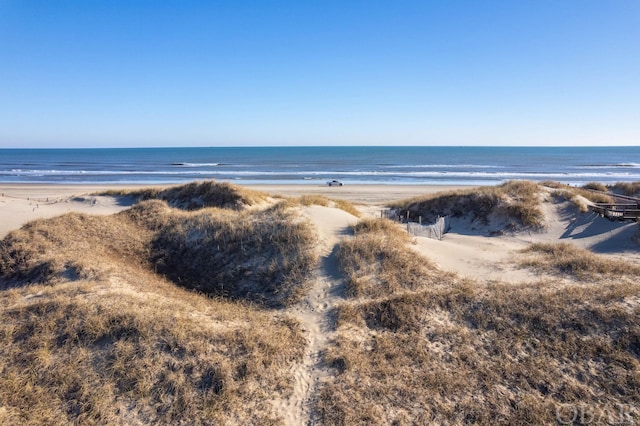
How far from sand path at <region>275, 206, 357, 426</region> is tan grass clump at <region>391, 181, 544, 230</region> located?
876 cm

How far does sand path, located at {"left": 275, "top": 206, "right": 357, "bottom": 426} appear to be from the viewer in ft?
17.7

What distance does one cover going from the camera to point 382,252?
10.3 meters

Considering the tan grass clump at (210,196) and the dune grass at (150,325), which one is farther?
the tan grass clump at (210,196)

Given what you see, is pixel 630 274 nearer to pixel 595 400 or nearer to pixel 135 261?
pixel 595 400

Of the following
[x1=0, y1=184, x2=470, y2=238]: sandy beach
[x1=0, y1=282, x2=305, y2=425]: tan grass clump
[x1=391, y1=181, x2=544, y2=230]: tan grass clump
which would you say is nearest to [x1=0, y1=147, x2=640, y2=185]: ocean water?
[x1=0, y1=184, x2=470, y2=238]: sandy beach

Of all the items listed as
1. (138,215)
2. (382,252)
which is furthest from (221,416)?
(138,215)

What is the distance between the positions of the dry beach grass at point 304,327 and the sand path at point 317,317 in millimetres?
40

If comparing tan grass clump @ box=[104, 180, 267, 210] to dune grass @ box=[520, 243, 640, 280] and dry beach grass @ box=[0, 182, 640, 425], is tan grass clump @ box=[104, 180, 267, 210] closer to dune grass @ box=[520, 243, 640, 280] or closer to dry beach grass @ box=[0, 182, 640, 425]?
dry beach grass @ box=[0, 182, 640, 425]

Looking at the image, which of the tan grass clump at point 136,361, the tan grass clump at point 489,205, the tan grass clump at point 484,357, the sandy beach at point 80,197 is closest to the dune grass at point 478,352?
the tan grass clump at point 484,357

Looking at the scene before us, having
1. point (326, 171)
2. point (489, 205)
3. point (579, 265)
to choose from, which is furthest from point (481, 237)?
point (326, 171)

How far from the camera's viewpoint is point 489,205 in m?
18.7

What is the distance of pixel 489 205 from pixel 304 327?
48.4 feet

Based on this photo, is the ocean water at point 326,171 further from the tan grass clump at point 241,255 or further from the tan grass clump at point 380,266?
the tan grass clump at point 380,266

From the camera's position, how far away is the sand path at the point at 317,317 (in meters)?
5.40
